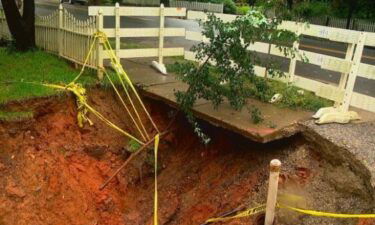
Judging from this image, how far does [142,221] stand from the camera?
6902mm

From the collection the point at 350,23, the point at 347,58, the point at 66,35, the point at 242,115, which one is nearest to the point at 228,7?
the point at 350,23

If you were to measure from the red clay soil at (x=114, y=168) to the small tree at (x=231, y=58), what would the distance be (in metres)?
0.71

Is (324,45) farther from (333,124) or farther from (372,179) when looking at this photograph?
(372,179)

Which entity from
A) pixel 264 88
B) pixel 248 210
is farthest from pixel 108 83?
pixel 248 210

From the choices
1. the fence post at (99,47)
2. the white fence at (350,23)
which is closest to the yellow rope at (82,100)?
the fence post at (99,47)

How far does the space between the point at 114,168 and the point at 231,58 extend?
2.86m

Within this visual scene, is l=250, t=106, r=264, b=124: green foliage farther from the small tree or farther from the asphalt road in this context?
the asphalt road

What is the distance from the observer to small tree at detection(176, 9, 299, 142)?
6.64 metres

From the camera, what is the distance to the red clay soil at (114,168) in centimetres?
618

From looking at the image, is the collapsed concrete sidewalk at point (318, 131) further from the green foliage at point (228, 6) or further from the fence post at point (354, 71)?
the green foliage at point (228, 6)

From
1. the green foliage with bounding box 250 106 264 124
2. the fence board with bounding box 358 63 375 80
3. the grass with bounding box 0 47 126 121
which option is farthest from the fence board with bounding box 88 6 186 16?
the fence board with bounding box 358 63 375 80

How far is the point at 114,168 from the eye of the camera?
750 centimetres

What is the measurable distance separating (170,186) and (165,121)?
1.41 meters

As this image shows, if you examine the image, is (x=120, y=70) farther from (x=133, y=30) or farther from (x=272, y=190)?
(x=272, y=190)
